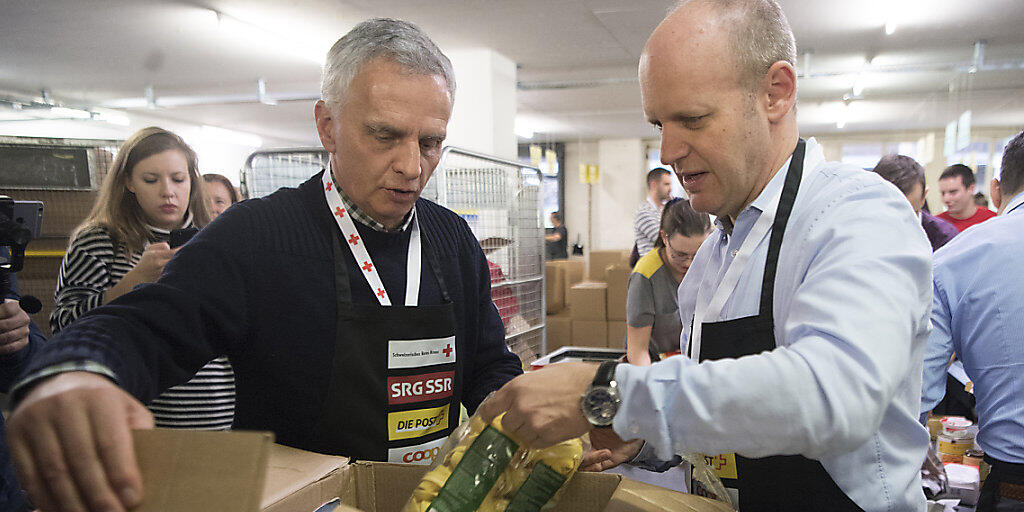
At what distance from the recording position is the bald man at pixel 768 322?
716 mm

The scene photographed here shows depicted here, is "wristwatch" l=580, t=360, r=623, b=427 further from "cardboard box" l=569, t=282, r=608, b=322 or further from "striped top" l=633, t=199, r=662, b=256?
"cardboard box" l=569, t=282, r=608, b=322

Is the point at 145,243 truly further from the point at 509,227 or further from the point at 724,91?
the point at 724,91

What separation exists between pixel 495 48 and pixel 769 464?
247 inches

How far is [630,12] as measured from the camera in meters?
5.53

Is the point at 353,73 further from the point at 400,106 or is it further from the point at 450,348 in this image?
the point at 450,348

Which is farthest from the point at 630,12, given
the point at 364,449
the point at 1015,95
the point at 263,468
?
the point at 1015,95

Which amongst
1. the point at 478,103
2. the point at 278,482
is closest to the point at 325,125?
the point at 278,482

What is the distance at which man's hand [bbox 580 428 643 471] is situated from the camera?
3.35 feet

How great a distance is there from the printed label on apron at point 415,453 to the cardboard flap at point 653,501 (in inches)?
18.1

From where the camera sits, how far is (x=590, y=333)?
609 centimetres

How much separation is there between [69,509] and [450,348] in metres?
0.81

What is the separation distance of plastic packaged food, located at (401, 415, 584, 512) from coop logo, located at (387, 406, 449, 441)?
1.04 ft

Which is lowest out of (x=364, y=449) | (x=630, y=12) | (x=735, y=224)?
(x=364, y=449)

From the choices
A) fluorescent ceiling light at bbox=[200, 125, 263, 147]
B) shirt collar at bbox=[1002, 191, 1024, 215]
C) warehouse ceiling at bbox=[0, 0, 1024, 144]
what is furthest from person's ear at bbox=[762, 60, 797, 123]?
fluorescent ceiling light at bbox=[200, 125, 263, 147]
